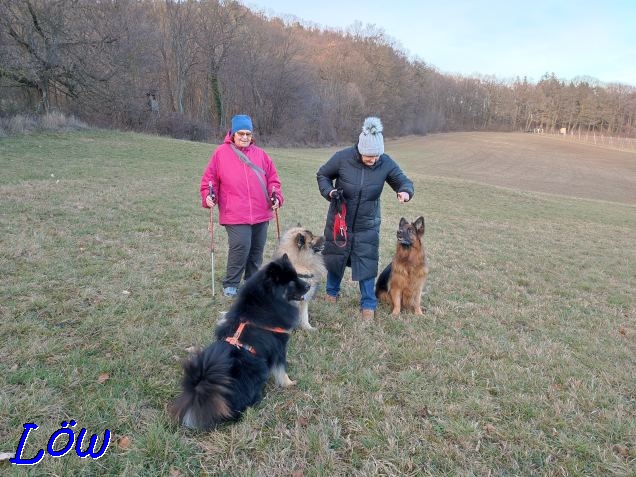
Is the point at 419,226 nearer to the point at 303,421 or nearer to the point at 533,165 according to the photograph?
the point at 303,421

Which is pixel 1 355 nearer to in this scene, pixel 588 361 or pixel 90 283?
pixel 90 283

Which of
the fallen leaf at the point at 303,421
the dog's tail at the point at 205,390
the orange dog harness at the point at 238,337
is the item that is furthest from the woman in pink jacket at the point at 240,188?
the fallen leaf at the point at 303,421

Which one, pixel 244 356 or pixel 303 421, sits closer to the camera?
pixel 244 356

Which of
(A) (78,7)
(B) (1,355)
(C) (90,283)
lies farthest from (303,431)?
(A) (78,7)

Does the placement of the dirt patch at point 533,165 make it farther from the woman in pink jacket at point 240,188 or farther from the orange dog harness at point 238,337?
the orange dog harness at point 238,337

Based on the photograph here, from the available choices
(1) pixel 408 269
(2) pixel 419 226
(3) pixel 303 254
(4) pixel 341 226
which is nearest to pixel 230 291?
(3) pixel 303 254

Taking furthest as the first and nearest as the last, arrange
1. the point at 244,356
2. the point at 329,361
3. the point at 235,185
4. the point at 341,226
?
the point at 341,226, the point at 235,185, the point at 329,361, the point at 244,356

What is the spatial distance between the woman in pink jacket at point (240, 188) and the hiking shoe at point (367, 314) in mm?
1567

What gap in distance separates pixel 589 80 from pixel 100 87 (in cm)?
10940

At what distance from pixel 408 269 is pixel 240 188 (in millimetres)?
2204

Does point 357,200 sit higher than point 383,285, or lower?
higher

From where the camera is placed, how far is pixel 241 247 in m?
4.60

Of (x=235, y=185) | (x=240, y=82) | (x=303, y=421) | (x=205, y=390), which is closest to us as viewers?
(x=205, y=390)

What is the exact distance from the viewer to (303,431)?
104 inches
